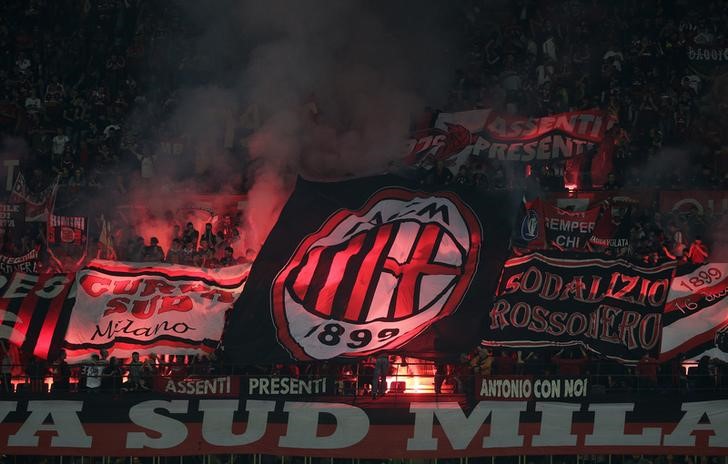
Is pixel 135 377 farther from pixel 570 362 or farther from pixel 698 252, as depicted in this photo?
pixel 698 252

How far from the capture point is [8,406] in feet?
39.3

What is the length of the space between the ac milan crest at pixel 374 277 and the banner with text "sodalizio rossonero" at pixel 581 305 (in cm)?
53

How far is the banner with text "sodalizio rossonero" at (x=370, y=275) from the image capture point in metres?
12.1

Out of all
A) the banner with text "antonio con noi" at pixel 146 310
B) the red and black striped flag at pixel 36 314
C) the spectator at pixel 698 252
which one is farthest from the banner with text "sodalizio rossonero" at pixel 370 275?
the spectator at pixel 698 252

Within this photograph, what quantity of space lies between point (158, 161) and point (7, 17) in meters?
5.27

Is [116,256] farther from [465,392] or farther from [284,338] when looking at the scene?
[465,392]

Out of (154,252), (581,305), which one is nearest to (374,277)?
(581,305)

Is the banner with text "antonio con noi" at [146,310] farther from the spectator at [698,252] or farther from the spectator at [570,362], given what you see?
the spectator at [698,252]

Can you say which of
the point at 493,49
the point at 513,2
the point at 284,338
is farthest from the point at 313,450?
the point at 513,2

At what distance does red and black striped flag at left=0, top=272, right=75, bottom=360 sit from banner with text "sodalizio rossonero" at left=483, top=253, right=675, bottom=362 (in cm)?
451

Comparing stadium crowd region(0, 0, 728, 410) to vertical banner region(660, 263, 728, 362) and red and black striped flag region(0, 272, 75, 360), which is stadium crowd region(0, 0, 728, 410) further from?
red and black striped flag region(0, 272, 75, 360)

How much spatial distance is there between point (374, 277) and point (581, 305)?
7.14ft

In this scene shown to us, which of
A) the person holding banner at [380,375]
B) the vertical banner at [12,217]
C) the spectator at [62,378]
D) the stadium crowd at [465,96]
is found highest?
the stadium crowd at [465,96]

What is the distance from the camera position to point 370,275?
12336 millimetres
